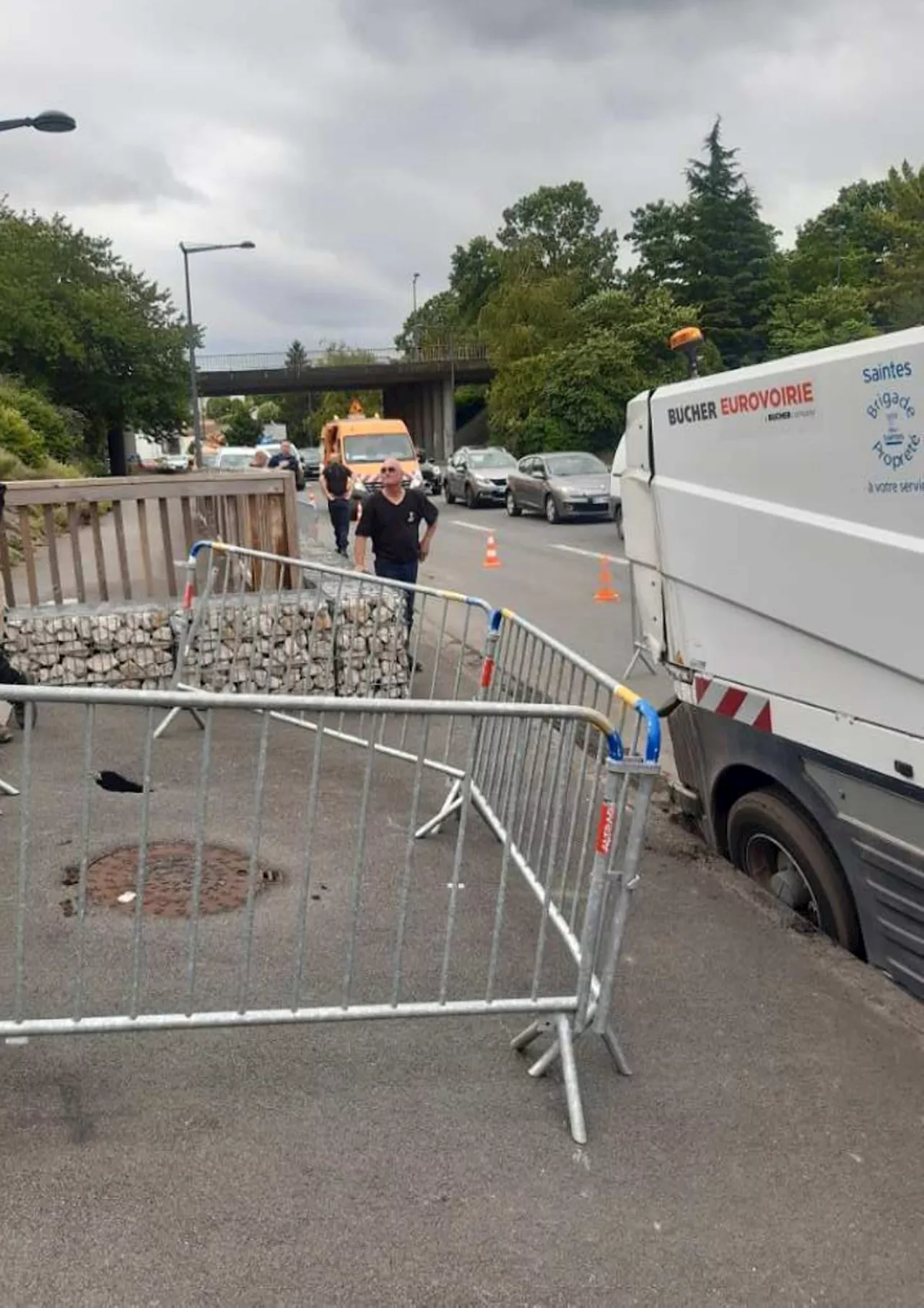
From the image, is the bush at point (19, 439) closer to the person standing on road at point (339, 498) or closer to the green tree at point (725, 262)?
the person standing on road at point (339, 498)

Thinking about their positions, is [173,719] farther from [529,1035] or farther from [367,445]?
[367,445]

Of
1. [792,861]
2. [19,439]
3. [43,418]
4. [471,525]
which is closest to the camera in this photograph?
[792,861]

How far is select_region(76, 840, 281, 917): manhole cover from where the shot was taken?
4.14 m

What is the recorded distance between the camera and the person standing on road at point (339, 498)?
16172 mm

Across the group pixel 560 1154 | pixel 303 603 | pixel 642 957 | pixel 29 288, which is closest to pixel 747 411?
pixel 642 957

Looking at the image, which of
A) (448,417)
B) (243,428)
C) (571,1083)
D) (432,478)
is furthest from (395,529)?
(243,428)

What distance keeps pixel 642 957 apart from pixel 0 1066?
→ 225 cm

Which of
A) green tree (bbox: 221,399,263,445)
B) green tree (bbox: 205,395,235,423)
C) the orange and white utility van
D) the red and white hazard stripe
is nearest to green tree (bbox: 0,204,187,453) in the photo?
the orange and white utility van

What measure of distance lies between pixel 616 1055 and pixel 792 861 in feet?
4.05

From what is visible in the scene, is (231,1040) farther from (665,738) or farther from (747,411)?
(665,738)

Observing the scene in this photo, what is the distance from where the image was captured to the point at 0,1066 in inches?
122

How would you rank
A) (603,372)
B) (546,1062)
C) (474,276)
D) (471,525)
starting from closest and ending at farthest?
(546,1062) → (471,525) → (603,372) → (474,276)

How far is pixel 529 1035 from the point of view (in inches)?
126

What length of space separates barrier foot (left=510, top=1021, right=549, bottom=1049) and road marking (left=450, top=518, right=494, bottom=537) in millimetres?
18490
